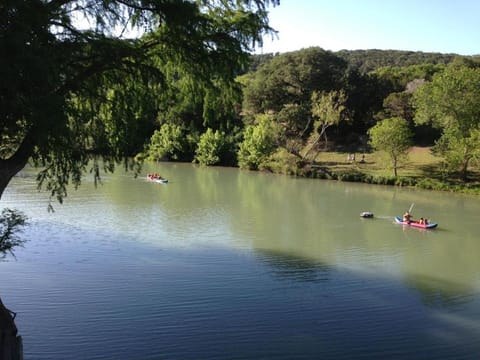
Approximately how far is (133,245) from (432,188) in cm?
2926

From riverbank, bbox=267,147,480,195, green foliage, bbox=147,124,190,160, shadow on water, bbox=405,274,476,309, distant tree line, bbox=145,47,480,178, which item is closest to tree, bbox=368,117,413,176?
distant tree line, bbox=145,47,480,178

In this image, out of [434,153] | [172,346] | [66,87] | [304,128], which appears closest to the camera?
[66,87]

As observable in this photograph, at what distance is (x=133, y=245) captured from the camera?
59.8 feet

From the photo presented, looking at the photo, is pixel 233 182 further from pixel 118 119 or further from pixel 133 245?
pixel 118 119

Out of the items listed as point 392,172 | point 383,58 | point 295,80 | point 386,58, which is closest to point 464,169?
point 392,172

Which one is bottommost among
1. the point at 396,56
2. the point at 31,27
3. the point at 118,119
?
the point at 118,119

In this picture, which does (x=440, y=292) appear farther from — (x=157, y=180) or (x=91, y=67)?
(x=157, y=180)

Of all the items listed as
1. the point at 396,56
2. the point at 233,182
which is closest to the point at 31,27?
the point at 233,182

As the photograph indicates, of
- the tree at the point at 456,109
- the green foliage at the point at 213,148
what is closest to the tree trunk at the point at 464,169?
the tree at the point at 456,109

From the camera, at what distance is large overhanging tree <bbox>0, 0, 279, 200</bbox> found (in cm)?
640

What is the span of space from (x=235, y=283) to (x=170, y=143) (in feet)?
145

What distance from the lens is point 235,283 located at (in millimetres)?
14273

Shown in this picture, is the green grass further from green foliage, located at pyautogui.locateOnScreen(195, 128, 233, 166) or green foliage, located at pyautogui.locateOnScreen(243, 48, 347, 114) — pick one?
green foliage, located at pyautogui.locateOnScreen(195, 128, 233, 166)

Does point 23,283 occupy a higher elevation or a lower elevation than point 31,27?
lower
